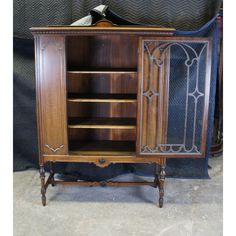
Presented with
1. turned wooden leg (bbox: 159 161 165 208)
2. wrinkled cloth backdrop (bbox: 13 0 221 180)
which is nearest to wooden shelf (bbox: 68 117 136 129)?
turned wooden leg (bbox: 159 161 165 208)

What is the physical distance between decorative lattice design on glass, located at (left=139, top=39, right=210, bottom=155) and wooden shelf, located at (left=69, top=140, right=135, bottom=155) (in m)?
0.23

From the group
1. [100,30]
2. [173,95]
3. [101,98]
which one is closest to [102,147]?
[101,98]

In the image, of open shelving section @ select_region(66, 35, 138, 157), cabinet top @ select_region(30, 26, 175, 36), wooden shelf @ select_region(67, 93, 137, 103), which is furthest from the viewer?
open shelving section @ select_region(66, 35, 138, 157)

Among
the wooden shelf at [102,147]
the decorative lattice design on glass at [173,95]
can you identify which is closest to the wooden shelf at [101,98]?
the decorative lattice design on glass at [173,95]

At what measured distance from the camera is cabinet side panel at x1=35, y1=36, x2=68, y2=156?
6.36 feet

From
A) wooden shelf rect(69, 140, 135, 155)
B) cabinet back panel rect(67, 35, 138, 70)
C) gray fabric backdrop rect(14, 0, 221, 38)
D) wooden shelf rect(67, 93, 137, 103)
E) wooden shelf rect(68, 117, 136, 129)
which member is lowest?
wooden shelf rect(69, 140, 135, 155)

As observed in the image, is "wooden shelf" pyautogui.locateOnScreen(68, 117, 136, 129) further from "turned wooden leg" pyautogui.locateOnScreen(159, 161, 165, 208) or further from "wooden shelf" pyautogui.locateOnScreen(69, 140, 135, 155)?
"turned wooden leg" pyautogui.locateOnScreen(159, 161, 165, 208)

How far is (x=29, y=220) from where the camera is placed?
2027 mm

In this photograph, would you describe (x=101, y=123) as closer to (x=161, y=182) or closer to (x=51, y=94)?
(x=51, y=94)

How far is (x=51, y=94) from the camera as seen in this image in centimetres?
200

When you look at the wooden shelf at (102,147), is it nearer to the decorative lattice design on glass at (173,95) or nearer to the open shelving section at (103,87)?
the open shelving section at (103,87)

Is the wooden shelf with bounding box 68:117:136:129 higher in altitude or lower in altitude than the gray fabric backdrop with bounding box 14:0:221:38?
lower
